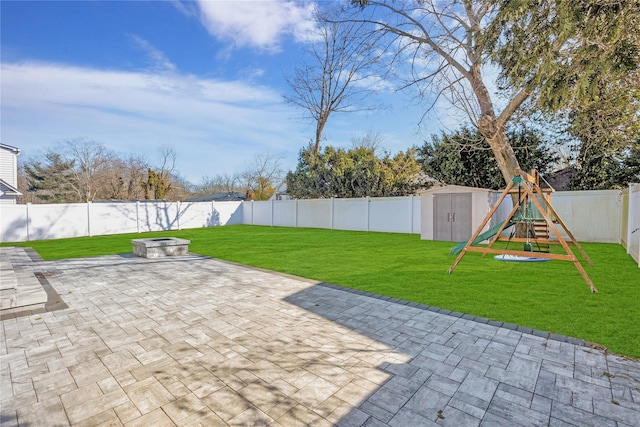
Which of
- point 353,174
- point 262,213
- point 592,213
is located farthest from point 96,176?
point 592,213

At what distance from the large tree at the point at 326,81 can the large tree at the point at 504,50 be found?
768 centimetres

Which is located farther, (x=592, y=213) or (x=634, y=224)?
(x=592, y=213)

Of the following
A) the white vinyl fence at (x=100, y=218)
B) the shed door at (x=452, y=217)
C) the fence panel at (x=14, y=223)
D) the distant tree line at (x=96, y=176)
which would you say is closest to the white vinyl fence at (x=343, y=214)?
the shed door at (x=452, y=217)

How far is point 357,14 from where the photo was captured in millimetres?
10258

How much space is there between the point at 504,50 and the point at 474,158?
9757mm

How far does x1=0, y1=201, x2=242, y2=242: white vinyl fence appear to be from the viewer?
44.3 ft

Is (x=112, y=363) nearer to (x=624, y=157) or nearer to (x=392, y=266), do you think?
(x=392, y=266)

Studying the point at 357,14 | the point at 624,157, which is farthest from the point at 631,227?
the point at 357,14

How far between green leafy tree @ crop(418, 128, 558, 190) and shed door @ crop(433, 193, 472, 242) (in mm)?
2892

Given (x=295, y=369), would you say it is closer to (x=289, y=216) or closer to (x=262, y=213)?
(x=289, y=216)

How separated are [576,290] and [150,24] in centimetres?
1370

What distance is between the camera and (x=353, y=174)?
17156 millimetres

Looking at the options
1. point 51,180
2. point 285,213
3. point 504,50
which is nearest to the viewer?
point 504,50

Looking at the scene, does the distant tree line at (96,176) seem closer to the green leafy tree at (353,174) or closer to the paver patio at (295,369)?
the green leafy tree at (353,174)
